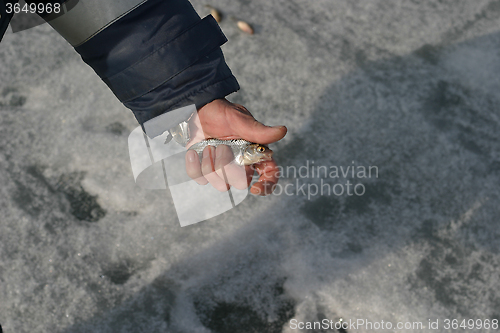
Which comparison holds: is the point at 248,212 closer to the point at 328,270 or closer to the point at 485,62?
the point at 328,270

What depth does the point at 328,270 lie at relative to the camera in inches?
79.7

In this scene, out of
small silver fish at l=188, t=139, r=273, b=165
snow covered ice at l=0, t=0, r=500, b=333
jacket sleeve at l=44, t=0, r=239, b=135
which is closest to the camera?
jacket sleeve at l=44, t=0, r=239, b=135

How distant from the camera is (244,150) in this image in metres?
1.59

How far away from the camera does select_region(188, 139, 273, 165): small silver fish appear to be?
1.56m

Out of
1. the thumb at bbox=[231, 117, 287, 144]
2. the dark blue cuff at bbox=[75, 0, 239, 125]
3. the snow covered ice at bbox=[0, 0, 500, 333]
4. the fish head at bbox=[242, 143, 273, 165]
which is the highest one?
the dark blue cuff at bbox=[75, 0, 239, 125]

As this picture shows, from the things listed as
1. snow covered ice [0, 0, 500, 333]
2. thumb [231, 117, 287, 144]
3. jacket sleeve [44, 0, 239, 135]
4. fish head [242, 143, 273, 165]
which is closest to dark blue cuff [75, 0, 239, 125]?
jacket sleeve [44, 0, 239, 135]

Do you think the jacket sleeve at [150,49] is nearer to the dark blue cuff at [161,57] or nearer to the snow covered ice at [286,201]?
the dark blue cuff at [161,57]

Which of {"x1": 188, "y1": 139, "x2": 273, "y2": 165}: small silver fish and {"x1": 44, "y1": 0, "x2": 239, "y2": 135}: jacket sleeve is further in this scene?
{"x1": 188, "y1": 139, "x2": 273, "y2": 165}: small silver fish

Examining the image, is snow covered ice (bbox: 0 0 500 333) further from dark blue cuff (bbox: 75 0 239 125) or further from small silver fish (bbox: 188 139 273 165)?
dark blue cuff (bbox: 75 0 239 125)

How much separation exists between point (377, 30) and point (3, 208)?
9.76ft

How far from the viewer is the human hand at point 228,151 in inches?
60.5

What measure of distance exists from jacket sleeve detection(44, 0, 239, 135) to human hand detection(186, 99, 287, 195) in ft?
0.33

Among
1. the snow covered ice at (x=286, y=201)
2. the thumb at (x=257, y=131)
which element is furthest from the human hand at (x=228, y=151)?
the snow covered ice at (x=286, y=201)

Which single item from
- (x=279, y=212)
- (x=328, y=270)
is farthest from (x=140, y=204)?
(x=328, y=270)
